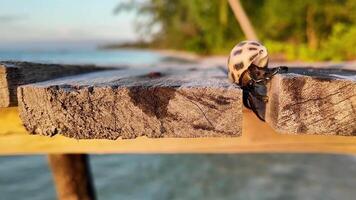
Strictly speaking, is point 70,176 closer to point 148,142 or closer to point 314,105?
point 148,142

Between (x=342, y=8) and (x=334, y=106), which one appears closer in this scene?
(x=334, y=106)

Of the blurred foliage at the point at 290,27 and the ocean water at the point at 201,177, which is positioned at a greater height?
the blurred foliage at the point at 290,27

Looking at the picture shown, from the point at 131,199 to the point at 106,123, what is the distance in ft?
15.4

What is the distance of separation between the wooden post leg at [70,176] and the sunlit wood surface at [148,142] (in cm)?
134

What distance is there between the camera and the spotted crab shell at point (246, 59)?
1.52 meters

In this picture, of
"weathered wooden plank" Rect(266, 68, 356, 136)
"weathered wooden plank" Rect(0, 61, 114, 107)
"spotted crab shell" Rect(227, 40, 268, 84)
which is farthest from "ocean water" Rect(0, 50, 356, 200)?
"weathered wooden plank" Rect(266, 68, 356, 136)

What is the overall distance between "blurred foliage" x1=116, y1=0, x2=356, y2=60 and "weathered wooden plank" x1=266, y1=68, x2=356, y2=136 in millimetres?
12392

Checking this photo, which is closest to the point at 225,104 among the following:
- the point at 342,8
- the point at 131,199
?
the point at 131,199

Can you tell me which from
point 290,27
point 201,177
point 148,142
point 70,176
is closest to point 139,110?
point 148,142

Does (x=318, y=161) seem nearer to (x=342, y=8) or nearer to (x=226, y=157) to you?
(x=226, y=157)

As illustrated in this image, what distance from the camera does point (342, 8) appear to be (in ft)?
60.0

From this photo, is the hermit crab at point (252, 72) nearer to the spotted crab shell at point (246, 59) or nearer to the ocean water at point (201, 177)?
the spotted crab shell at point (246, 59)

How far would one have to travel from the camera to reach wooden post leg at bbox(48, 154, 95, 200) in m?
3.01

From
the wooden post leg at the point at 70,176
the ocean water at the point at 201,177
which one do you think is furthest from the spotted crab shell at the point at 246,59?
the ocean water at the point at 201,177
